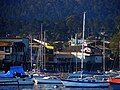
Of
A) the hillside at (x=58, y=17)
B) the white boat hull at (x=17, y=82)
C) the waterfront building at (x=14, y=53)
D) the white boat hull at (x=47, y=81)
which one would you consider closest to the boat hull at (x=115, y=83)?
the white boat hull at (x=47, y=81)

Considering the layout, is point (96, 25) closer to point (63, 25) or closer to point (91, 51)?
point (63, 25)

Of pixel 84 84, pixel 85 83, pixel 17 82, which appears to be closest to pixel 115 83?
pixel 85 83

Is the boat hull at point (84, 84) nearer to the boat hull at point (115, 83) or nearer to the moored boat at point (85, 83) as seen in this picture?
the moored boat at point (85, 83)

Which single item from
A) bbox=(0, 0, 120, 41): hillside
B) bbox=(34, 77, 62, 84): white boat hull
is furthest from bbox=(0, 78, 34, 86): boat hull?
bbox=(0, 0, 120, 41): hillside

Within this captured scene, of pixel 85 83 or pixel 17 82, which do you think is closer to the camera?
pixel 85 83

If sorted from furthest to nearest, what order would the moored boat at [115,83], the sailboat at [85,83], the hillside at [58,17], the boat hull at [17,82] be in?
the hillside at [58,17], the boat hull at [17,82], the sailboat at [85,83], the moored boat at [115,83]

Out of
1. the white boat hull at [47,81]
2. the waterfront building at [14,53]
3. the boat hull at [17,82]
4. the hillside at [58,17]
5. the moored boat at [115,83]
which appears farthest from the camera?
the hillside at [58,17]

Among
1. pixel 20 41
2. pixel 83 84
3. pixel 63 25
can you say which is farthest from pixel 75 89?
pixel 63 25

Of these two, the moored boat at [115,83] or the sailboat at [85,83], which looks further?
the sailboat at [85,83]

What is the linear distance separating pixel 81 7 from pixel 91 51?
85.9 meters

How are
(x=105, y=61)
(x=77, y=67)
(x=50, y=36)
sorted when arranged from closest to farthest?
1. (x=77, y=67)
2. (x=105, y=61)
3. (x=50, y=36)

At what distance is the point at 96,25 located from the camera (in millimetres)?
140500

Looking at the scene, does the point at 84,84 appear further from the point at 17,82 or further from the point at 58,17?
the point at 58,17

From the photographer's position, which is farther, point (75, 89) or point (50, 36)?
point (50, 36)
